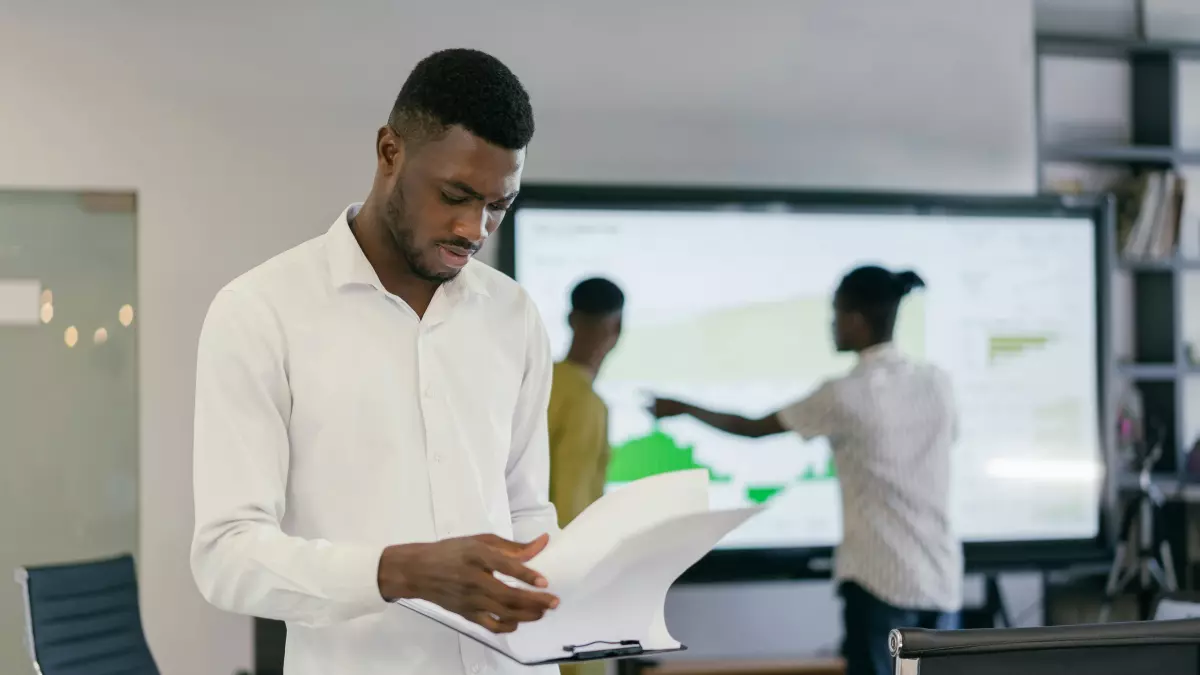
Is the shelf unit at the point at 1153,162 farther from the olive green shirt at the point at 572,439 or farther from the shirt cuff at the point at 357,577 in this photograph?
the shirt cuff at the point at 357,577

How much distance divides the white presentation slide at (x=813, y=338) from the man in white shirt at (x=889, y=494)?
651 mm

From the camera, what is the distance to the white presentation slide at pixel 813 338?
4.04 m

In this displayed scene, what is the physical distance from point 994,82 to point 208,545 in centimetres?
393

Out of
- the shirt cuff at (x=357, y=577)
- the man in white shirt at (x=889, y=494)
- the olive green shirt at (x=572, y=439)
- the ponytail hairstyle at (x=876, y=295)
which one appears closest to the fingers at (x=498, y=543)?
the shirt cuff at (x=357, y=577)

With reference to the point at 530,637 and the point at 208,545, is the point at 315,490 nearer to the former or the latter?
the point at 208,545

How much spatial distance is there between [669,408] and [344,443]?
8.59 ft

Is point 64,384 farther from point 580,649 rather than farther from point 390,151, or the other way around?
point 580,649

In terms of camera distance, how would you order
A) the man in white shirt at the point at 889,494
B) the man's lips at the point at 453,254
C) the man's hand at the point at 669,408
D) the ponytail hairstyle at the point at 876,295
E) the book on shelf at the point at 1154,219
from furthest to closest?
the book on shelf at the point at 1154,219 < the man's hand at the point at 669,408 < the ponytail hairstyle at the point at 876,295 < the man in white shirt at the point at 889,494 < the man's lips at the point at 453,254

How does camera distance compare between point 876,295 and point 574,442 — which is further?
point 876,295

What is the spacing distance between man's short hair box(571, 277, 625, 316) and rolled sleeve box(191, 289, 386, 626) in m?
2.20

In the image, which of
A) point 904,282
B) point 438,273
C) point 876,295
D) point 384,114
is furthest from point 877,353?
point 438,273

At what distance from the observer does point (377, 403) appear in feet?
4.79

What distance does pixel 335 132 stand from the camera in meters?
4.16

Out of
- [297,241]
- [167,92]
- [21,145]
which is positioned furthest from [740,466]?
[21,145]
